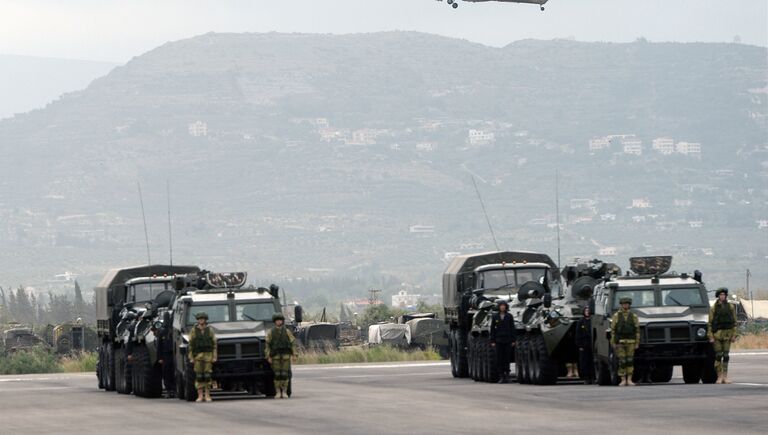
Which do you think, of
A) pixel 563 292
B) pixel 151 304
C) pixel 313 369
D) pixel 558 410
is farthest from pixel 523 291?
pixel 313 369

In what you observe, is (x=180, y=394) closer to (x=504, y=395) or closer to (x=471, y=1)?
(x=504, y=395)

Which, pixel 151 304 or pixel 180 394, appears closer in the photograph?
pixel 180 394

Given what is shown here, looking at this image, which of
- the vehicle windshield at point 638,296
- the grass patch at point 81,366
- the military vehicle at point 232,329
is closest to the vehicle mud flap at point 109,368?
the military vehicle at point 232,329

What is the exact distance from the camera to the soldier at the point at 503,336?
4272cm

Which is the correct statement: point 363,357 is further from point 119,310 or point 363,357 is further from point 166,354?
point 166,354

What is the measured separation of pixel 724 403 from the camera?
1211 inches

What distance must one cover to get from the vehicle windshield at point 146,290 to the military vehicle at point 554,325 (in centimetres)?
976

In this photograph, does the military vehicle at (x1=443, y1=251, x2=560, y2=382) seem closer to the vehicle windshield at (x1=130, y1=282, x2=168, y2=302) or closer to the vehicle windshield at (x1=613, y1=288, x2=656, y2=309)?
the vehicle windshield at (x1=613, y1=288, x2=656, y2=309)

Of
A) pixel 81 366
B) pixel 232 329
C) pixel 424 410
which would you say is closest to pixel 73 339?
pixel 81 366

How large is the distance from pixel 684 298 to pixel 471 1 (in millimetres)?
32227

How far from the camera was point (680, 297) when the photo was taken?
3831cm

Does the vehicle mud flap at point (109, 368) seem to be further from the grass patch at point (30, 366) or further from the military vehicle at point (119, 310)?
the grass patch at point (30, 366)

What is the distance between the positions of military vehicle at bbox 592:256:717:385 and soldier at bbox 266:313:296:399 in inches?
246

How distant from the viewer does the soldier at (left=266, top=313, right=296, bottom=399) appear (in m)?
36.7
